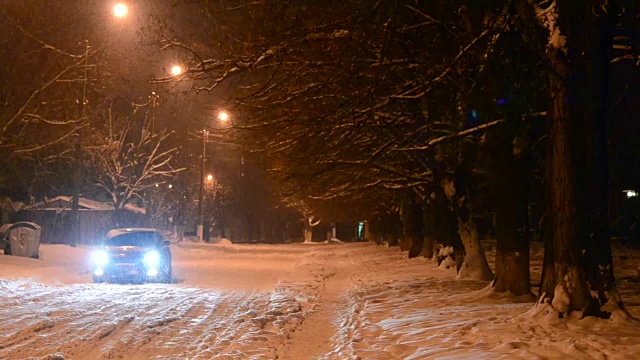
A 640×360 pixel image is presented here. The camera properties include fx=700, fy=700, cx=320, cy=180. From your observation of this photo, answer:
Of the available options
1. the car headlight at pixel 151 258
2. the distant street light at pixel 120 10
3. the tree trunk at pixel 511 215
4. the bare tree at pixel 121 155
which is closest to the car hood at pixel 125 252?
the car headlight at pixel 151 258

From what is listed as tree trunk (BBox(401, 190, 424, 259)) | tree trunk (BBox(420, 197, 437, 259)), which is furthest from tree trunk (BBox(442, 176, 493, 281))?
tree trunk (BBox(401, 190, 424, 259))

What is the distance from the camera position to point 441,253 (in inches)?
906

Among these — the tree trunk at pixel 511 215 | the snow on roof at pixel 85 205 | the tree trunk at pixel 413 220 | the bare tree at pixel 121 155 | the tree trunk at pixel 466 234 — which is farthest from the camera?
the snow on roof at pixel 85 205

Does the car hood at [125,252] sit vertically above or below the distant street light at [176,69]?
below

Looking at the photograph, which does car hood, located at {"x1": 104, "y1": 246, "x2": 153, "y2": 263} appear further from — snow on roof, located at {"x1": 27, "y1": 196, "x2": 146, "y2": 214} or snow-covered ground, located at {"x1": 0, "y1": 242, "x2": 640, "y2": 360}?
snow on roof, located at {"x1": 27, "y1": 196, "x2": 146, "y2": 214}

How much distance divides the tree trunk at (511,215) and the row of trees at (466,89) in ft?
0.09

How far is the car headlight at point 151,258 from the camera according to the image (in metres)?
19.2

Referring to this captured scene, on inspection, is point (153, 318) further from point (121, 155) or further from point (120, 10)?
point (121, 155)

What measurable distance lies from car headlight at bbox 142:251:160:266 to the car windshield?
37cm

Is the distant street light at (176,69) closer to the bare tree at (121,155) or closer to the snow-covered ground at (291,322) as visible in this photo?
the snow-covered ground at (291,322)

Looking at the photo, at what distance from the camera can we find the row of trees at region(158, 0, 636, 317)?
29.8 feet

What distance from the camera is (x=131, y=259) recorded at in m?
19.1

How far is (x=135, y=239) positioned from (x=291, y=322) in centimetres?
940

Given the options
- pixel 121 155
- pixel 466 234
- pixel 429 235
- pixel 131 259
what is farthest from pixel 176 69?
pixel 121 155
